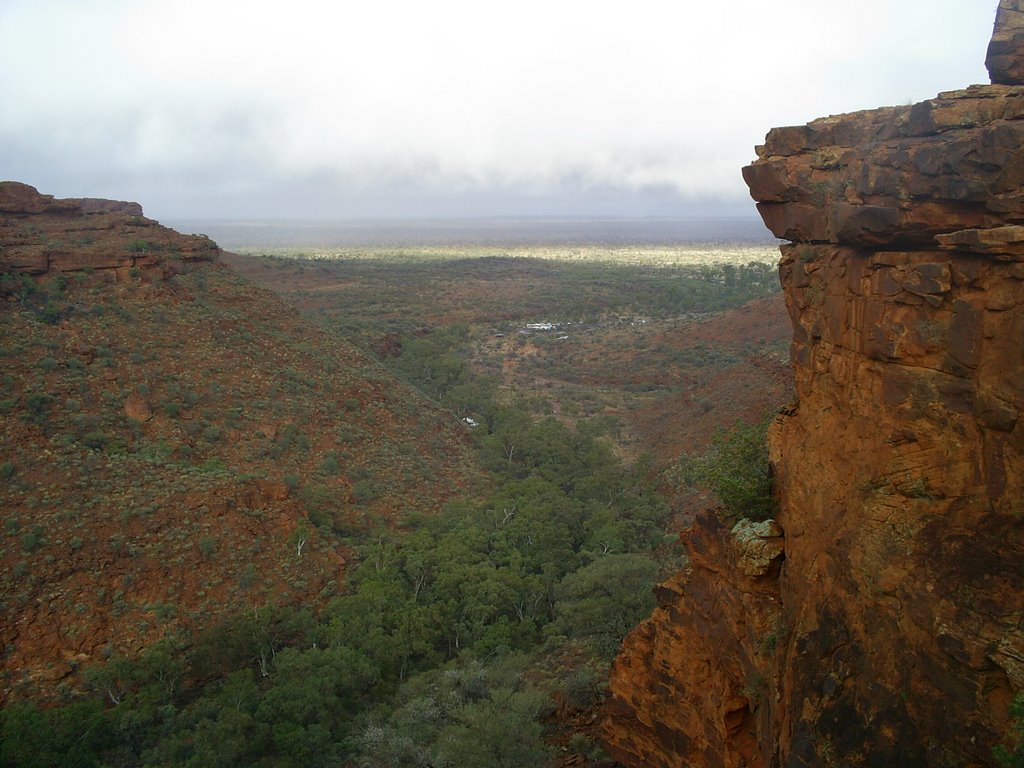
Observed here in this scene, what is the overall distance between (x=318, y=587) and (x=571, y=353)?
35.3 metres

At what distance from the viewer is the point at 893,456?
710 centimetres

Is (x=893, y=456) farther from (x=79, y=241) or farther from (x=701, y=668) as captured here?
(x=79, y=241)

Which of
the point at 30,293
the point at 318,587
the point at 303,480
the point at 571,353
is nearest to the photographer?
the point at 318,587

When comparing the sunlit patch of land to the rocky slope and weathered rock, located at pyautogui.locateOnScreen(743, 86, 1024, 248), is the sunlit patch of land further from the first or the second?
weathered rock, located at pyautogui.locateOnScreen(743, 86, 1024, 248)

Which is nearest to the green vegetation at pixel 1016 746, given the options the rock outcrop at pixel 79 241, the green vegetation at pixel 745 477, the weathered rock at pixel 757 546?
the weathered rock at pixel 757 546

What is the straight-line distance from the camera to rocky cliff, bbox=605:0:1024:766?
6051 mm

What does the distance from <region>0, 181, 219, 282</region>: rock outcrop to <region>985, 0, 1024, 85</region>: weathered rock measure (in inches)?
1179

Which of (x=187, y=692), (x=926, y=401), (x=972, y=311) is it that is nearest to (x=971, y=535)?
(x=926, y=401)

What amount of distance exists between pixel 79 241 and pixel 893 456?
108 feet

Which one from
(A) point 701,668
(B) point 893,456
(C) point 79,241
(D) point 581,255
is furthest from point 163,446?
(D) point 581,255

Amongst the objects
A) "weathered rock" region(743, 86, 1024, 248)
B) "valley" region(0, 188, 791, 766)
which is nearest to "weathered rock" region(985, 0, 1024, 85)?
"weathered rock" region(743, 86, 1024, 248)

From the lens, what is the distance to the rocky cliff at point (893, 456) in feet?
19.9

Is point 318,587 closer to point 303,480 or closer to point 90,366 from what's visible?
point 303,480

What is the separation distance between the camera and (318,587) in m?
19.5
